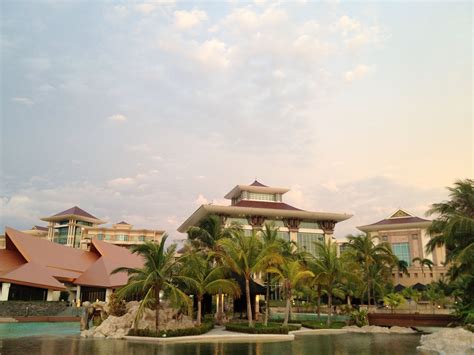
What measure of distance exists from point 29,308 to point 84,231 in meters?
56.4

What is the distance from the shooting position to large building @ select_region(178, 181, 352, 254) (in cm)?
5594

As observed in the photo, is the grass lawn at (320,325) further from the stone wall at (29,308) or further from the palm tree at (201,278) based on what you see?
the stone wall at (29,308)

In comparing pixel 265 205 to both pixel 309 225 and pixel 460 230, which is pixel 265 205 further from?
pixel 460 230

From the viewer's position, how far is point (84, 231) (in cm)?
9044

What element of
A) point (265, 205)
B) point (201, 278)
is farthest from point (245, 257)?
point (265, 205)

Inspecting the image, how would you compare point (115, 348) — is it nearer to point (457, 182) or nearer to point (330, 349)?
point (330, 349)

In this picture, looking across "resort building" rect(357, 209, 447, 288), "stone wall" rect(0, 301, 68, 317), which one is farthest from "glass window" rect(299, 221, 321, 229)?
"stone wall" rect(0, 301, 68, 317)

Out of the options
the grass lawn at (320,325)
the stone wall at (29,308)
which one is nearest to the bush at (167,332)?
the grass lawn at (320,325)

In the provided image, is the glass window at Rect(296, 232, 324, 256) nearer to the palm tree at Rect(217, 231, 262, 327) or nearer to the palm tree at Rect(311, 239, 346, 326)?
the palm tree at Rect(311, 239, 346, 326)

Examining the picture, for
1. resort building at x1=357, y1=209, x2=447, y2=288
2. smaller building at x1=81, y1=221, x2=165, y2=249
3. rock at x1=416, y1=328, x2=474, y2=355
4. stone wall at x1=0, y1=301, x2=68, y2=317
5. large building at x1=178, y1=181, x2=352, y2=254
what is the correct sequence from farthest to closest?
smaller building at x1=81, y1=221, x2=165, y2=249
resort building at x1=357, y1=209, x2=447, y2=288
large building at x1=178, y1=181, x2=352, y2=254
stone wall at x1=0, y1=301, x2=68, y2=317
rock at x1=416, y1=328, x2=474, y2=355

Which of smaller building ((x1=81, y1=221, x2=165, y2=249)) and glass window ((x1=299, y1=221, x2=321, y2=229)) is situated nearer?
glass window ((x1=299, y1=221, x2=321, y2=229))

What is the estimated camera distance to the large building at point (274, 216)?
5594cm

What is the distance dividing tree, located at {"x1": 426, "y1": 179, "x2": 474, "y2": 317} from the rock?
4.64m

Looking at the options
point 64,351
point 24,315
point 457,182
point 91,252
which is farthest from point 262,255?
point 91,252
